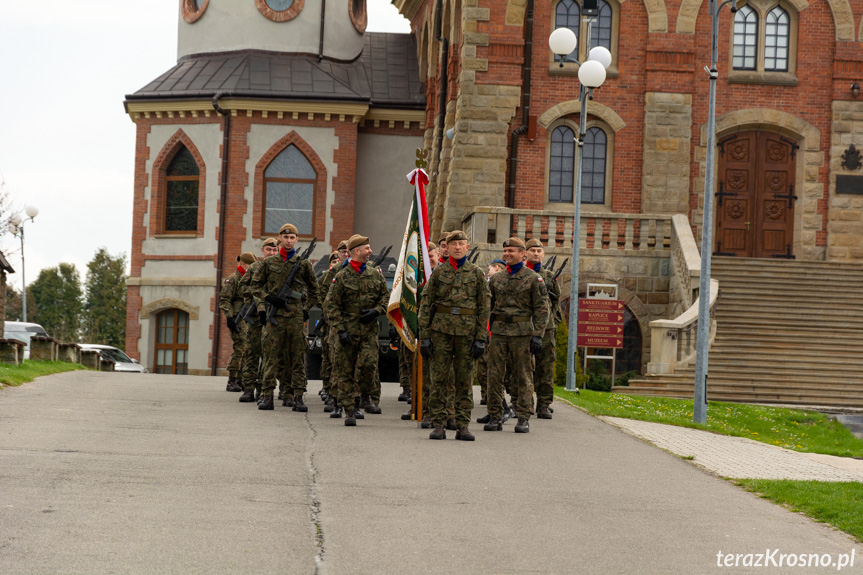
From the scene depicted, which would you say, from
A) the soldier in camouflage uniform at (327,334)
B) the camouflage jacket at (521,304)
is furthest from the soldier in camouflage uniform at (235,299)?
the camouflage jacket at (521,304)

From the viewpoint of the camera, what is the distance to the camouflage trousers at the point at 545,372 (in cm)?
1395

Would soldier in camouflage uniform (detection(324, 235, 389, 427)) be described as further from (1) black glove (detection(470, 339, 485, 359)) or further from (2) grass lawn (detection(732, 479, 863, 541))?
(2) grass lawn (detection(732, 479, 863, 541))

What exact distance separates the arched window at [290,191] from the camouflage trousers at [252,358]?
1892 cm

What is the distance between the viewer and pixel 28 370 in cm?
1853

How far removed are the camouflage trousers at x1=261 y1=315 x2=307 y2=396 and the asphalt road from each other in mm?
1654

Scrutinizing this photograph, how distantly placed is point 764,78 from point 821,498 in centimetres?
2117

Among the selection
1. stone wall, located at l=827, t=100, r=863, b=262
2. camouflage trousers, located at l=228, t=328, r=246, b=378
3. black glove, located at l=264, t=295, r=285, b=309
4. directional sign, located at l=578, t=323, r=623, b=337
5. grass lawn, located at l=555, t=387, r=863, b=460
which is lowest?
grass lawn, located at l=555, t=387, r=863, b=460

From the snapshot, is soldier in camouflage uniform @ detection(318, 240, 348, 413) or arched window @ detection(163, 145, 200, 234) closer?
soldier in camouflage uniform @ detection(318, 240, 348, 413)

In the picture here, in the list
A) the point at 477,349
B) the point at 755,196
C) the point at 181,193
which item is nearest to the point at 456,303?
the point at 477,349

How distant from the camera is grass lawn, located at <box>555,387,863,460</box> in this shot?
14.8 m

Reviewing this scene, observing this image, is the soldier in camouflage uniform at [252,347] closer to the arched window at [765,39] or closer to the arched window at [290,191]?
the arched window at [765,39]

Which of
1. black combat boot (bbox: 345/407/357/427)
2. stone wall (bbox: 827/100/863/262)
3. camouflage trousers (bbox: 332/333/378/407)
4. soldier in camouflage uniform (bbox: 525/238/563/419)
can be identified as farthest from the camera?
stone wall (bbox: 827/100/863/262)

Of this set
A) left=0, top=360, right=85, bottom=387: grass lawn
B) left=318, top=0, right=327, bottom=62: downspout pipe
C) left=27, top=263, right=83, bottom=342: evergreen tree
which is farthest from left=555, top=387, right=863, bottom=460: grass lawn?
left=27, top=263, right=83, bottom=342: evergreen tree

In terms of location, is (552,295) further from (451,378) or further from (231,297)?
(231,297)
